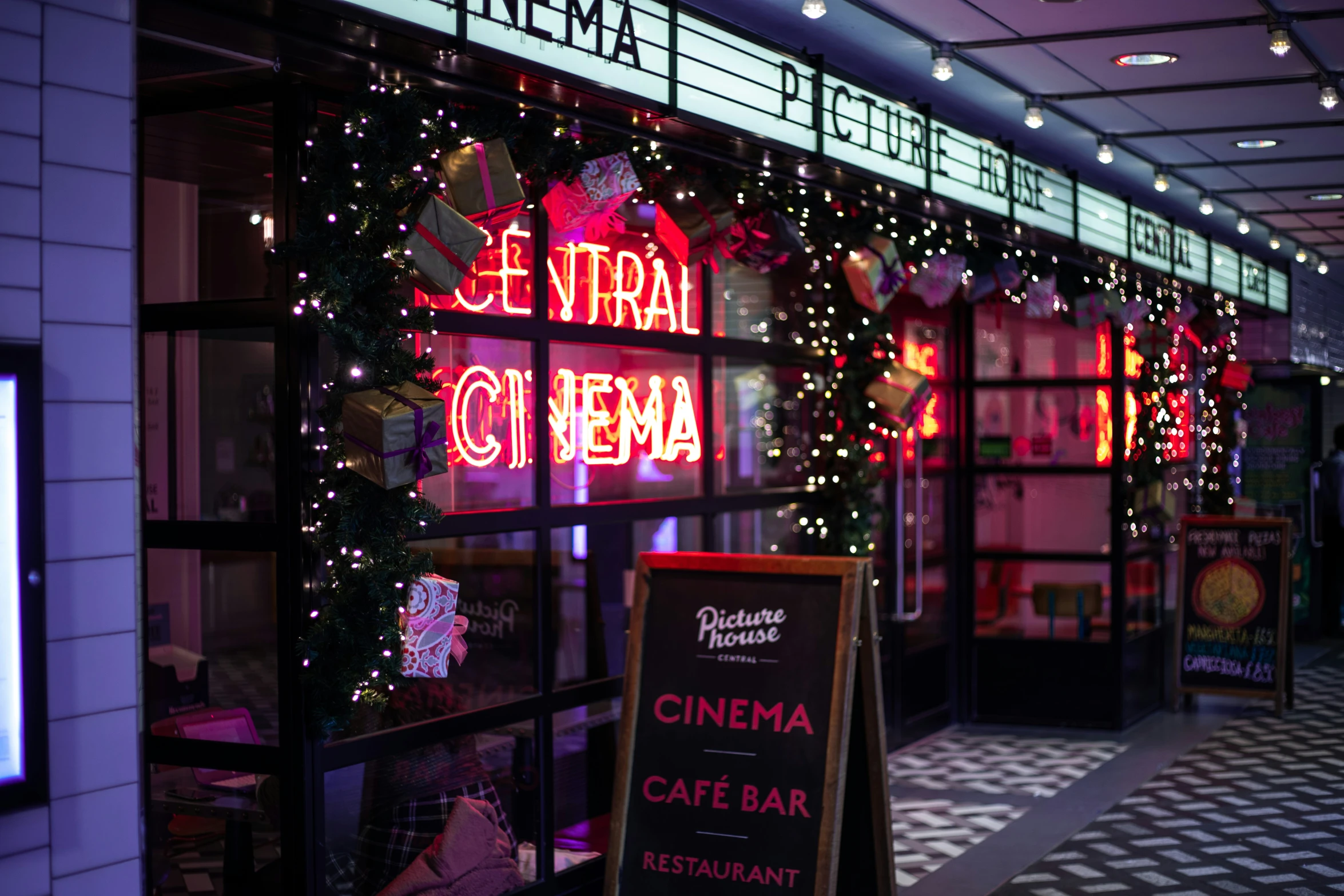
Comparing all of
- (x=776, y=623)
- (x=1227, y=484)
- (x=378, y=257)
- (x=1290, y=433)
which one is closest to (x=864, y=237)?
(x=776, y=623)

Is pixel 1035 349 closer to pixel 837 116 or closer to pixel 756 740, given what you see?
pixel 837 116

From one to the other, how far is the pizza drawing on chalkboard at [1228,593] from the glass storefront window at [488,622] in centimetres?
537

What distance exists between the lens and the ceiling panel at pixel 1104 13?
4641 mm

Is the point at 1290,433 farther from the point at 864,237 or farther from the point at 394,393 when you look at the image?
the point at 394,393

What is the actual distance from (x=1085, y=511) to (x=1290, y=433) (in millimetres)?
4848

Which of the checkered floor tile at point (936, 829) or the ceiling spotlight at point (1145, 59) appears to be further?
the checkered floor tile at point (936, 829)

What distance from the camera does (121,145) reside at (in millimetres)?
2836

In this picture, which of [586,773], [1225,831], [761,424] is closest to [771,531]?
[761,424]

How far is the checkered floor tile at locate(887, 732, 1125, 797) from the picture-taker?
22.2ft

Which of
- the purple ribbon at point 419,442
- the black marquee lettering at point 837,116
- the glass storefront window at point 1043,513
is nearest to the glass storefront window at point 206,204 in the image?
the purple ribbon at point 419,442

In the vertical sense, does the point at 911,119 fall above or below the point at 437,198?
above

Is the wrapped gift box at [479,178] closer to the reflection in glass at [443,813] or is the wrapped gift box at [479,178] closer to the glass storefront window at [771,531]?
the reflection in glass at [443,813]

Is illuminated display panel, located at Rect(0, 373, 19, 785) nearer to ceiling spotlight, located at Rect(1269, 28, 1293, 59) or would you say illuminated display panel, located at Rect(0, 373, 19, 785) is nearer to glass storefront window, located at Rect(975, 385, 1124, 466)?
ceiling spotlight, located at Rect(1269, 28, 1293, 59)

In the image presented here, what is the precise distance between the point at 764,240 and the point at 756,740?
82.0 inches
